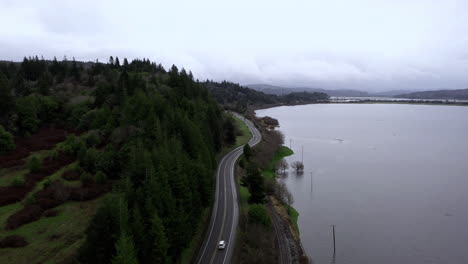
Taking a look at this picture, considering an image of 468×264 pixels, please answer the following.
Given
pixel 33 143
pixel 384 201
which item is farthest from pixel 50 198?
pixel 384 201

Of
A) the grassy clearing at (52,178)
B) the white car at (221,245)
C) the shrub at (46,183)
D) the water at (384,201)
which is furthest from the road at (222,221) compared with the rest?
the grassy clearing at (52,178)

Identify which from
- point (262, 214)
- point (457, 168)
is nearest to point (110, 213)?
point (262, 214)

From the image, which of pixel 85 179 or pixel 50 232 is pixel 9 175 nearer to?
pixel 85 179

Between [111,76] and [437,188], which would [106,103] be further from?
[437,188]

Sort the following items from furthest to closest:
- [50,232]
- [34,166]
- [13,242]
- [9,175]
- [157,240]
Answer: [34,166], [9,175], [50,232], [13,242], [157,240]

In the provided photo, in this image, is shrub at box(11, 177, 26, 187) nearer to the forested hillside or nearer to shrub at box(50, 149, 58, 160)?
the forested hillside

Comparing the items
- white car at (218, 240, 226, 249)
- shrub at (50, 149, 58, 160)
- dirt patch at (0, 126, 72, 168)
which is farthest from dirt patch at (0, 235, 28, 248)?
shrub at (50, 149, 58, 160)
